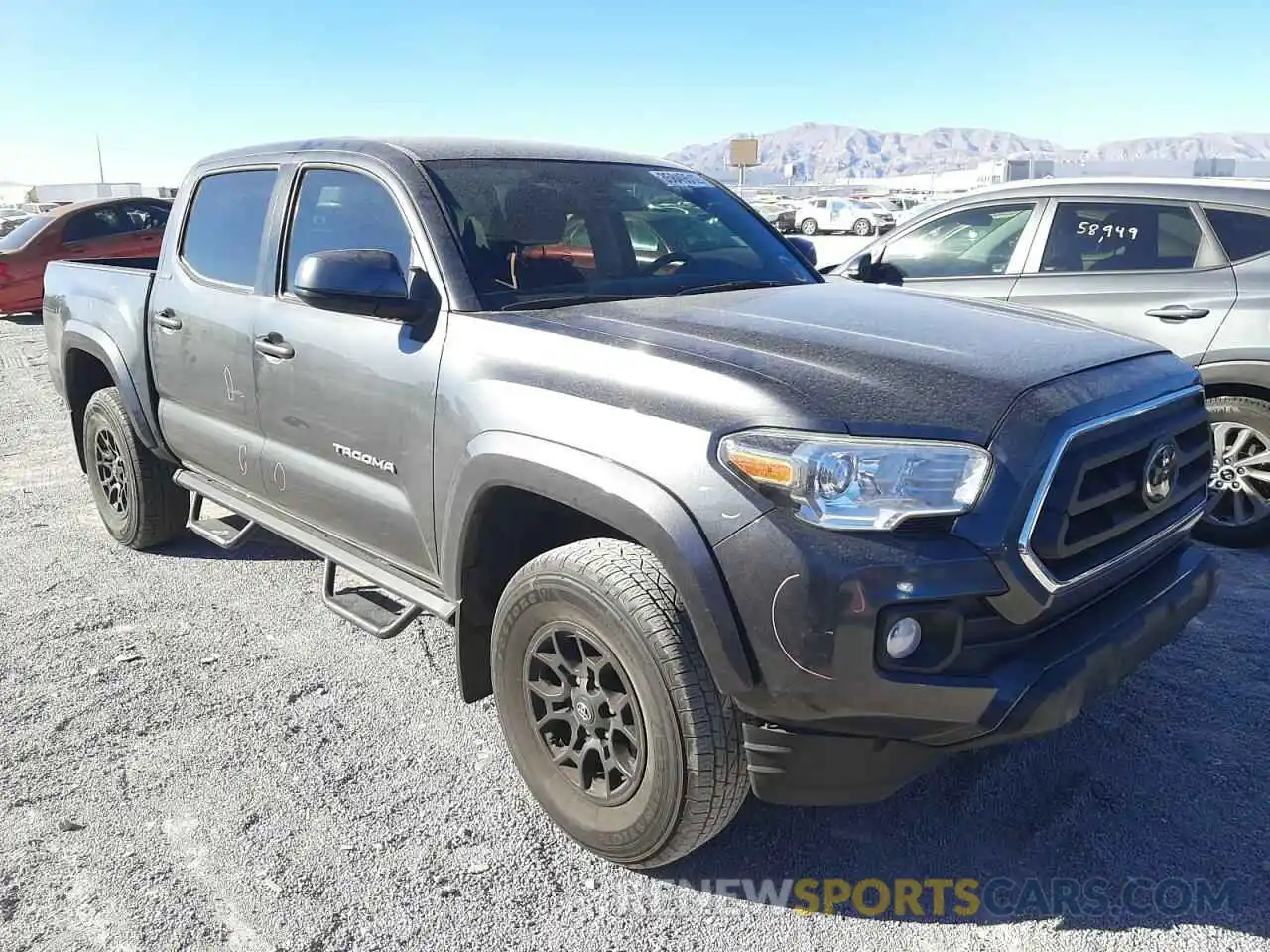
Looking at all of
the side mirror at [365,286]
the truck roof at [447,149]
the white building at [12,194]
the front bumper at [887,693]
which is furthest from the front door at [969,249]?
the white building at [12,194]

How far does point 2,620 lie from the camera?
4273 millimetres

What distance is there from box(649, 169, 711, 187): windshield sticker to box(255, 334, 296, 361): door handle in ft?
5.01

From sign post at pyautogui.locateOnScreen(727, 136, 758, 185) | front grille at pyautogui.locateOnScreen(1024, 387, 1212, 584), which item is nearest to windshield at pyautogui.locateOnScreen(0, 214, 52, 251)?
front grille at pyautogui.locateOnScreen(1024, 387, 1212, 584)

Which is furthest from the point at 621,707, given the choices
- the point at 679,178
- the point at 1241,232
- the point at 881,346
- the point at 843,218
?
the point at 843,218

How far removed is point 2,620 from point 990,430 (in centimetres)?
409

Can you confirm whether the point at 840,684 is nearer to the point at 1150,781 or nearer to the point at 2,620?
the point at 1150,781

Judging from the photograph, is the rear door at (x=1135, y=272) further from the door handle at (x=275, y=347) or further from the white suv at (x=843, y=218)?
the white suv at (x=843, y=218)

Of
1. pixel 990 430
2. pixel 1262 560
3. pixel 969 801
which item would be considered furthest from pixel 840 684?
pixel 1262 560

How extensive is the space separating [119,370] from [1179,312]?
5.05 m

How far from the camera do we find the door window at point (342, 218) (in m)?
3.31

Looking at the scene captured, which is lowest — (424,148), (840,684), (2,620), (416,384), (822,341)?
(2,620)

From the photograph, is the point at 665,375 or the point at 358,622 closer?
the point at 665,375

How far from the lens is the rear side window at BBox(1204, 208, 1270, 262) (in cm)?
477

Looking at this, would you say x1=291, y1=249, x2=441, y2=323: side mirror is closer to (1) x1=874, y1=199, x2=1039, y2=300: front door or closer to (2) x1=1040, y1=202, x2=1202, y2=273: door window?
(1) x1=874, y1=199, x2=1039, y2=300: front door
